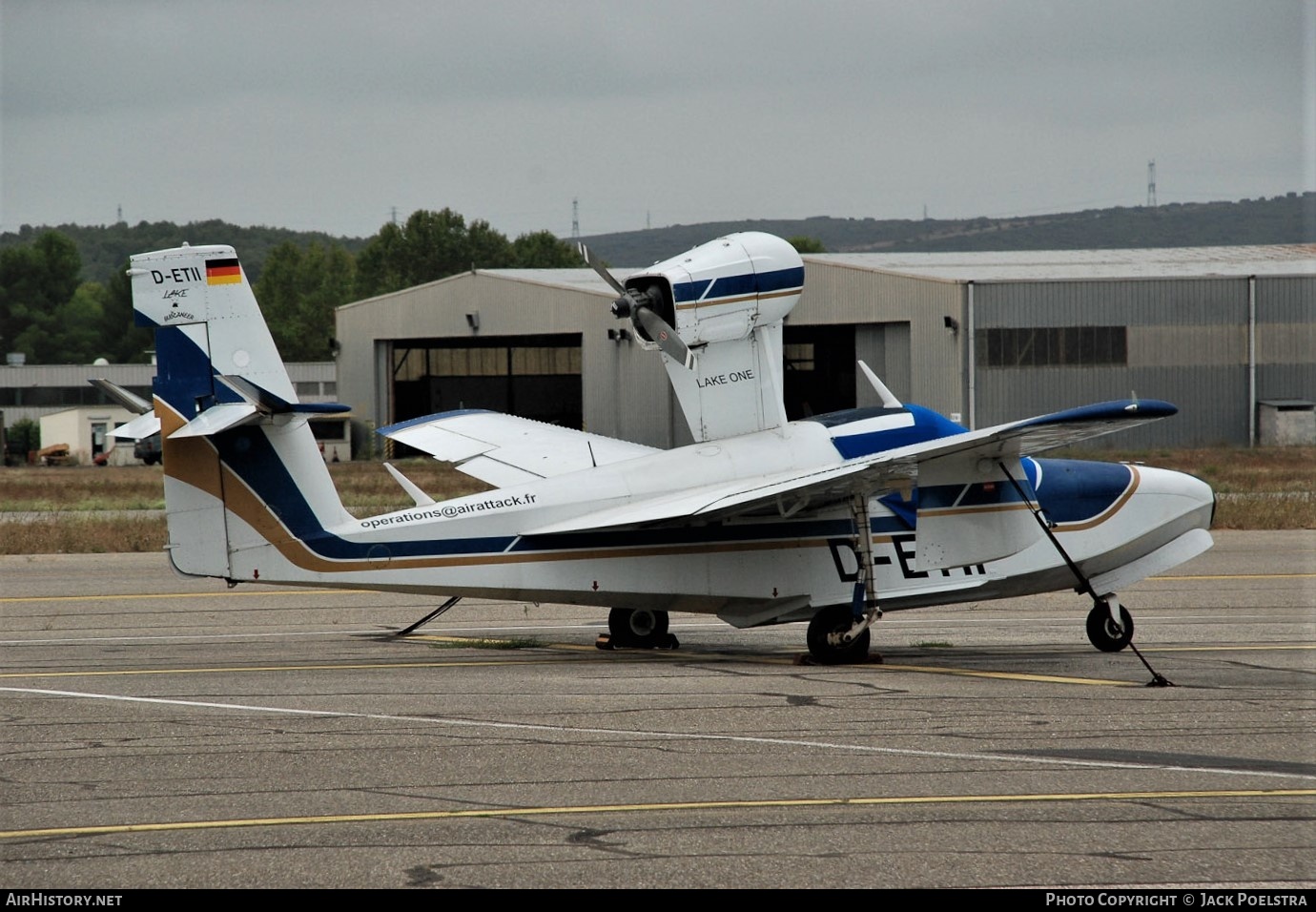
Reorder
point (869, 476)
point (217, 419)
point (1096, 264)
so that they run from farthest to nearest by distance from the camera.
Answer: point (1096, 264) → point (217, 419) → point (869, 476)

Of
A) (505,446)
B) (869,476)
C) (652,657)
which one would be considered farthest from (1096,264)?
(869,476)

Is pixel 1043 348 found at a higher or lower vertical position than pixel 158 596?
higher

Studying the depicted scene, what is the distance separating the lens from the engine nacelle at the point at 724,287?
15.4 m

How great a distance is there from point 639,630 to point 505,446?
10.6 ft

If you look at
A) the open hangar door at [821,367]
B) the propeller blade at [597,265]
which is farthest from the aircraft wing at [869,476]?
the open hangar door at [821,367]

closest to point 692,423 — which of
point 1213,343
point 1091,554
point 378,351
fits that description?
point 1091,554

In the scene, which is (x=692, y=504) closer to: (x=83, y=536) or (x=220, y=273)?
(x=220, y=273)

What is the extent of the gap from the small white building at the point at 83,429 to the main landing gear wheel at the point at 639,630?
73.4 metres

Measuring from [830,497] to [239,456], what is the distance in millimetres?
6308

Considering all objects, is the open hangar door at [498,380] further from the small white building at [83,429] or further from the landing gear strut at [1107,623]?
the landing gear strut at [1107,623]

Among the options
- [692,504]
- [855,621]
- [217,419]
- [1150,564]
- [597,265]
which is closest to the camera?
[217,419]

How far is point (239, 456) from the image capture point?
15281 mm

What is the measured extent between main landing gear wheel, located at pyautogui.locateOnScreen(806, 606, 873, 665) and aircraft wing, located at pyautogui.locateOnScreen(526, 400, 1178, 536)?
4.11 feet

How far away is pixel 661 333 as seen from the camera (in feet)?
50.1
